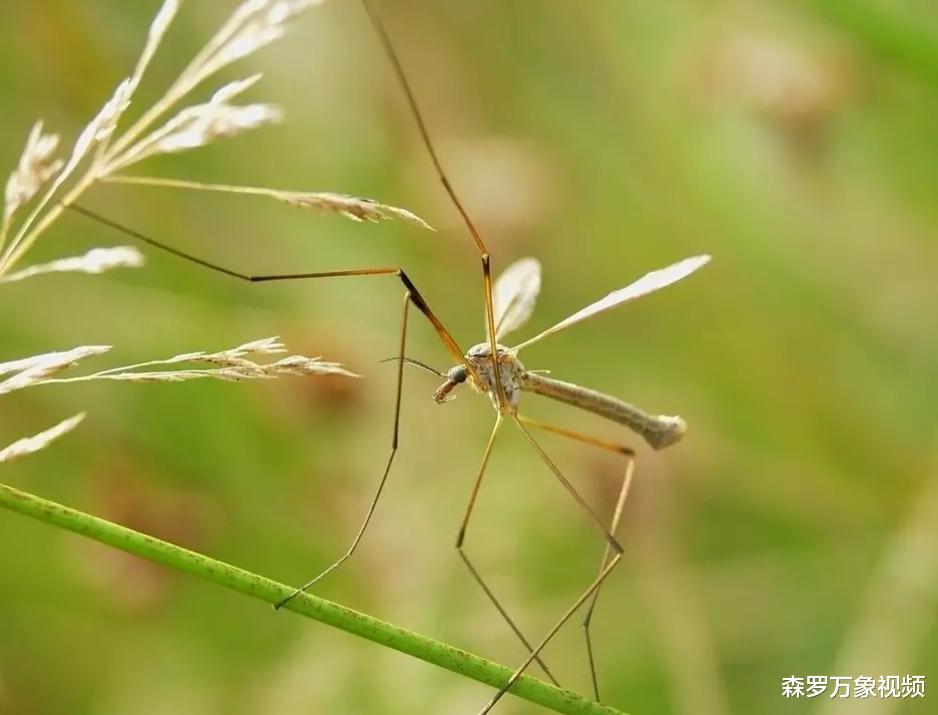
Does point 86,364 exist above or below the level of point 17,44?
below

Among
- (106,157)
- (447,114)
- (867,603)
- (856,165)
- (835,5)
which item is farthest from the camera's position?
(447,114)

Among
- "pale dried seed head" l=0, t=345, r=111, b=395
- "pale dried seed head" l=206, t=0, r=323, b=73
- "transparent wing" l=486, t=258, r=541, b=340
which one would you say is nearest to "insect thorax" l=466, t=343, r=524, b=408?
"transparent wing" l=486, t=258, r=541, b=340

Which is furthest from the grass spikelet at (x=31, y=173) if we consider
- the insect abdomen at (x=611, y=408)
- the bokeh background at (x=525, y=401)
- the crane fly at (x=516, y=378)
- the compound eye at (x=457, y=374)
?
the bokeh background at (x=525, y=401)

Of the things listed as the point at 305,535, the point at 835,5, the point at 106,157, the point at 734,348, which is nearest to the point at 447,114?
the point at 734,348

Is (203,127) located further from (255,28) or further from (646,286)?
(646,286)

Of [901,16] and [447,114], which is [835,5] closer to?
[901,16]

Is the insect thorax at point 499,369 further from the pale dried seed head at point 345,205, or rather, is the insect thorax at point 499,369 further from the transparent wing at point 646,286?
the pale dried seed head at point 345,205
